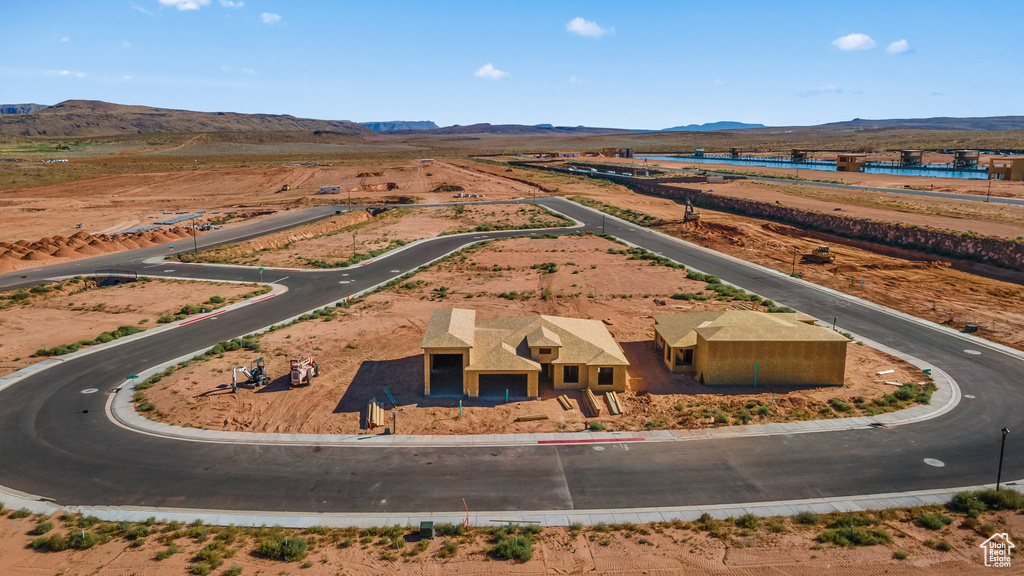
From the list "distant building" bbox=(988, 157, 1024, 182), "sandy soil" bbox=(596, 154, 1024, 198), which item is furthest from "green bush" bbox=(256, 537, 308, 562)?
"distant building" bbox=(988, 157, 1024, 182)

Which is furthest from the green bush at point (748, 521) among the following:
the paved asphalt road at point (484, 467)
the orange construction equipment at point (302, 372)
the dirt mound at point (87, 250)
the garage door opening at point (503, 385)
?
the dirt mound at point (87, 250)

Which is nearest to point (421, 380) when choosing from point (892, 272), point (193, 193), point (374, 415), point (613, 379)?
point (374, 415)

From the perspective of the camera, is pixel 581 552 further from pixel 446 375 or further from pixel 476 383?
pixel 446 375

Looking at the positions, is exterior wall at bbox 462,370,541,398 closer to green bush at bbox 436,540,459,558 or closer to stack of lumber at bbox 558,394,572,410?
stack of lumber at bbox 558,394,572,410

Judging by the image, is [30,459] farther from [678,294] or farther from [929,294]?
[929,294]

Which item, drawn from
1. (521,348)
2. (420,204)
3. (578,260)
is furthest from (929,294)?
(420,204)

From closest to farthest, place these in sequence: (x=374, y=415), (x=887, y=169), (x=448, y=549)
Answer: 1. (x=448, y=549)
2. (x=374, y=415)
3. (x=887, y=169)

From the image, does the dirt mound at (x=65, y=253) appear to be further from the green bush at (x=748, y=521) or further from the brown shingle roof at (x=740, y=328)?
the green bush at (x=748, y=521)
